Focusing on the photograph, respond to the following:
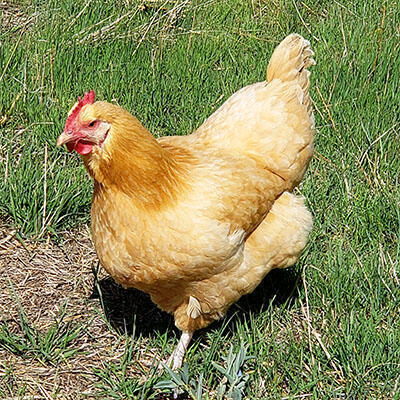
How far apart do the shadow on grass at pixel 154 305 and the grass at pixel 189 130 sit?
0.01 meters

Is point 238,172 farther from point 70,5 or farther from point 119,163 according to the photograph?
point 70,5

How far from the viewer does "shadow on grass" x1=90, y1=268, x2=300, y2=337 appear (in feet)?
11.5

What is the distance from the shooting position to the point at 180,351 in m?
3.26

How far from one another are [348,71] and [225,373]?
2701mm

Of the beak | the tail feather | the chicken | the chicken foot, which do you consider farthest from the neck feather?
the tail feather

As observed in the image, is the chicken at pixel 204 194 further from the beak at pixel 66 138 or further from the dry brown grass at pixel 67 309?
the dry brown grass at pixel 67 309

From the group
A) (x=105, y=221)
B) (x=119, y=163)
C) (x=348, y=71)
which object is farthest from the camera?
(x=348, y=71)

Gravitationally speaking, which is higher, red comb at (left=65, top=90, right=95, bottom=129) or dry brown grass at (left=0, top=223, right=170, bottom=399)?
red comb at (left=65, top=90, right=95, bottom=129)

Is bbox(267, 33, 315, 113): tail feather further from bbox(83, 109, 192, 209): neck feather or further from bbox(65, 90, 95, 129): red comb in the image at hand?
bbox(65, 90, 95, 129): red comb

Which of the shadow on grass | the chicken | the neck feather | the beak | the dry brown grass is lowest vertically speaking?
the shadow on grass

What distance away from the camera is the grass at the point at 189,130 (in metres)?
3.16

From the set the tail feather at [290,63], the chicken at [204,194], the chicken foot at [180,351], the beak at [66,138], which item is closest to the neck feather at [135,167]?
the chicken at [204,194]

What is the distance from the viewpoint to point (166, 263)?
9.21ft

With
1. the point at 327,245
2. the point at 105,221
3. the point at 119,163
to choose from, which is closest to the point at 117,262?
the point at 105,221
